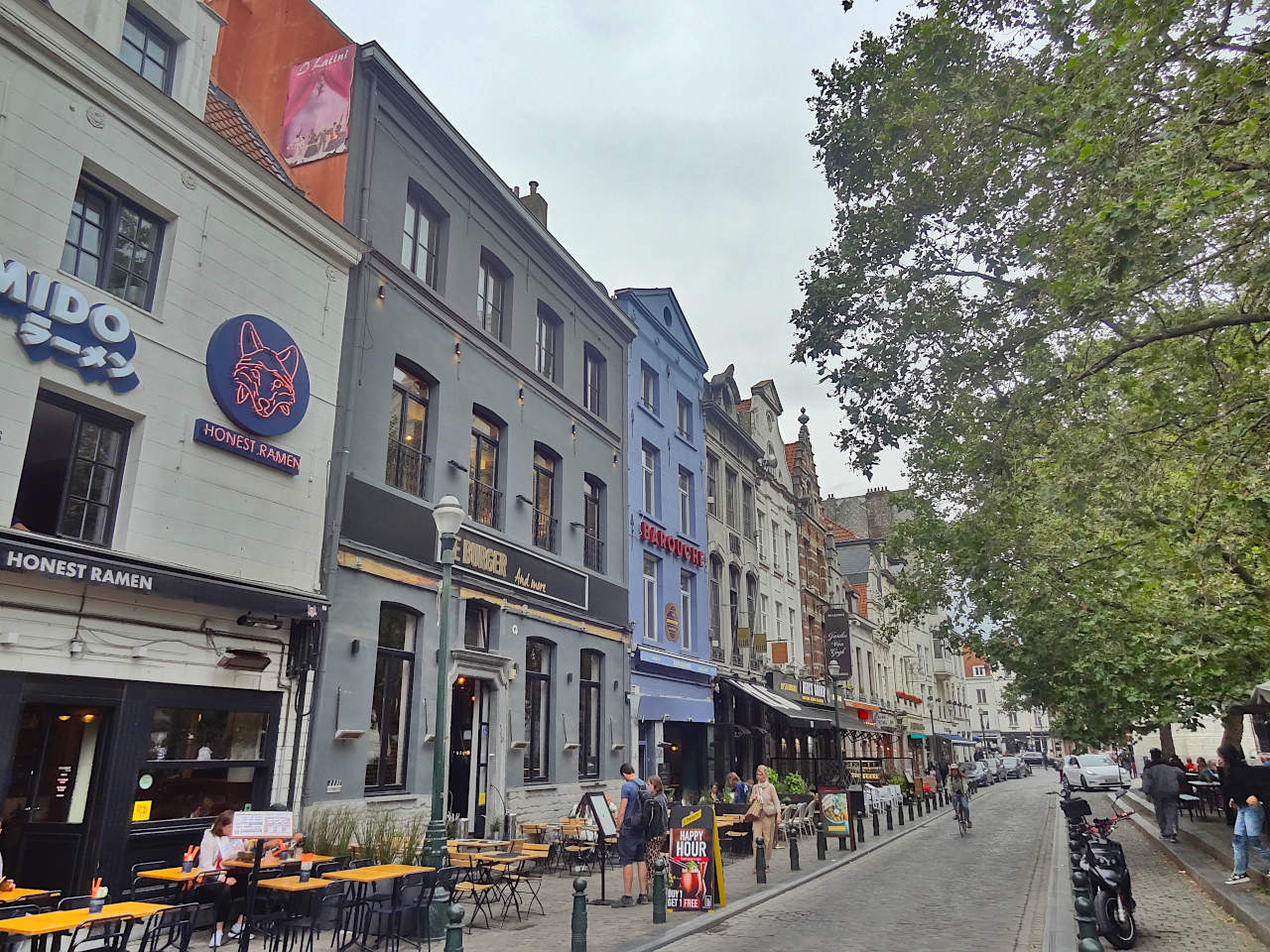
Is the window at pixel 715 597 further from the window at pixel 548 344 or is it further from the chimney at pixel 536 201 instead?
the chimney at pixel 536 201

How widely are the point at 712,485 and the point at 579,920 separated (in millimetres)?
20393

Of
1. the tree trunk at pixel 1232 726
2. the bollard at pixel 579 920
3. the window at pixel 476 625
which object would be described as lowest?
the bollard at pixel 579 920

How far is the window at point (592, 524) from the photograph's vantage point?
19.3 metres

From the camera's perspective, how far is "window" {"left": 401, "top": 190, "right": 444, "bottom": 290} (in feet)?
47.6

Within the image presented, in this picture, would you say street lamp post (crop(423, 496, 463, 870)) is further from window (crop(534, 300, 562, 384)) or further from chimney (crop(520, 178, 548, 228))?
chimney (crop(520, 178, 548, 228))

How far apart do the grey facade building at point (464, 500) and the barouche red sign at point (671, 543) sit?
1.74 m

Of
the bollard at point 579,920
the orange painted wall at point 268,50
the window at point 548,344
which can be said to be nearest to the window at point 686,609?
the window at point 548,344

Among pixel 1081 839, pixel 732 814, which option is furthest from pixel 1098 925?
pixel 732 814

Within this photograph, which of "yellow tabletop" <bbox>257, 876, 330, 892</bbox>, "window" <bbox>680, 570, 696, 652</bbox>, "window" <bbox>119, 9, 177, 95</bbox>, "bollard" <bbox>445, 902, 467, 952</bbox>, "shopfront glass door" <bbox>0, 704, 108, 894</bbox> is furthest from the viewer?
"window" <bbox>680, 570, 696, 652</bbox>

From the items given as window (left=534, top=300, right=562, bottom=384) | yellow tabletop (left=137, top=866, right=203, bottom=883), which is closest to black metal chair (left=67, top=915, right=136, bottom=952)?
yellow tabletop (left=137, top=866, right=203, bottom=883)

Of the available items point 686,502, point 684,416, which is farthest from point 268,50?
point 686,502

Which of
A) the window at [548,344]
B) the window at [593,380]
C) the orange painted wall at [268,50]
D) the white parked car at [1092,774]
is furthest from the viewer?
the white parked car at [1092,774]

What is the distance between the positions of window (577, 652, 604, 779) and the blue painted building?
138cm

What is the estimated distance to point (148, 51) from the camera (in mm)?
10539
